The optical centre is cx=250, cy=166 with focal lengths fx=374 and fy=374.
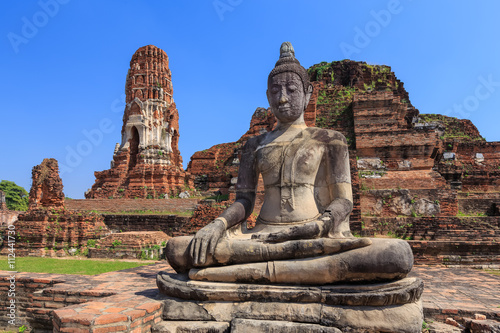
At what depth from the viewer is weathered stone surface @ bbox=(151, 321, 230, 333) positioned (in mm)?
3076

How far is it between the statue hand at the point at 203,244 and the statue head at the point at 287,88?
1.62 m

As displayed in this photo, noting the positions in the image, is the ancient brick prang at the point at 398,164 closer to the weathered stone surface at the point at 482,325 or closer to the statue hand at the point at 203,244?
the weathered stone surface at the point at 482,325

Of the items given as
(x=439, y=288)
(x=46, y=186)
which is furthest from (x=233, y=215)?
(x=46, y=186)

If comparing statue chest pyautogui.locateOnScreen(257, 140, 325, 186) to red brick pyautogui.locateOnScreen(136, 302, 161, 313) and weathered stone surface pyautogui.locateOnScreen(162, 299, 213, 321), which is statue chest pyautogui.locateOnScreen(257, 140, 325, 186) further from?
red brick pyautogui.locateOnScreen(136, 302, 161, 313)

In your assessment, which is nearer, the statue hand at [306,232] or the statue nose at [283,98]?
the statue hand at [306,232]

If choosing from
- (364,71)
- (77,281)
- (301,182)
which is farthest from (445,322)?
(364,71)

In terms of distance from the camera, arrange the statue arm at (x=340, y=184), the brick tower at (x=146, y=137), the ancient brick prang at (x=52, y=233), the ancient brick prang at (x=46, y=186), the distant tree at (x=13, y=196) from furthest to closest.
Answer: the distant tree at (x=13, y=196) → the brick tower at (x=146, y=137) → the ancient brick prang at (x=46, y=186) → the ancient brick prang at (x=52, y=233) → the statue arm at (x=340, y=184)

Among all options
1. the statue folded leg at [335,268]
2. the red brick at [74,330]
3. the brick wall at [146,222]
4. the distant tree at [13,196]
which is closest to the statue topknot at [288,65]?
the statue folded leg at [335,268]

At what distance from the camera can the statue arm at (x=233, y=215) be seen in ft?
11.1

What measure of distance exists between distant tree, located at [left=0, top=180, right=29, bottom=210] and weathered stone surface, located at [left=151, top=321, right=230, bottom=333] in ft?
156

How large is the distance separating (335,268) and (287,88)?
2095mm

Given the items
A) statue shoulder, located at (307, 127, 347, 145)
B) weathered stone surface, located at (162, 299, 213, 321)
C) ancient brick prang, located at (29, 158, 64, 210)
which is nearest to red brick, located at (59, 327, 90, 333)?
weathered stone surface, located at (162, 299, 213, 321)

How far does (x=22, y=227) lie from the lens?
44.7 feet

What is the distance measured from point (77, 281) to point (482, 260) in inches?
342
